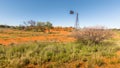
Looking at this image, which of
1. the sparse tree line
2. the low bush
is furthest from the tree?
the low bush

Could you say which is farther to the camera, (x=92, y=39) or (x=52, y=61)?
(x=92, y=39)

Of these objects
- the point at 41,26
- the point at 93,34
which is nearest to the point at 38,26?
the point at 41,26

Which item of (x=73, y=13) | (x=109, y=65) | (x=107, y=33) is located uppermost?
(x=73, y=13)

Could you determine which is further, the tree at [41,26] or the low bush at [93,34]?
the tree at [41,26]

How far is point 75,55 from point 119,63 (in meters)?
2.48

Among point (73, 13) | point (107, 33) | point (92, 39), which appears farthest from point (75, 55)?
point (73, 13)

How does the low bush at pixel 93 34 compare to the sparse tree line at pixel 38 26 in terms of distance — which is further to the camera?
the sparse tree line at pixel 38 26

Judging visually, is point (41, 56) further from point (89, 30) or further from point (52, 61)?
point (89, 30)

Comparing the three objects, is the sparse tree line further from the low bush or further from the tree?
the low bush

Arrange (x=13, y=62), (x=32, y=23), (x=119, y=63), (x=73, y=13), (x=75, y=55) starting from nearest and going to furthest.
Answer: (x=13, y=62) → (x=119, y=63) → (x=75, y=55) → (x=73, y=13) → (x=32, y=23)

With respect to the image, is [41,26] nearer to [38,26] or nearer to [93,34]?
[38,26]

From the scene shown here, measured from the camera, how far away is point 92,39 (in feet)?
52.3

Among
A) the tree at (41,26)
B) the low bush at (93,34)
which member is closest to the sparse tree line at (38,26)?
the tree at (41,26)

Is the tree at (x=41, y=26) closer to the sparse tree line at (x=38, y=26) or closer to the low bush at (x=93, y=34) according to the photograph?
the sparse tree line at (x=38, y=26)
